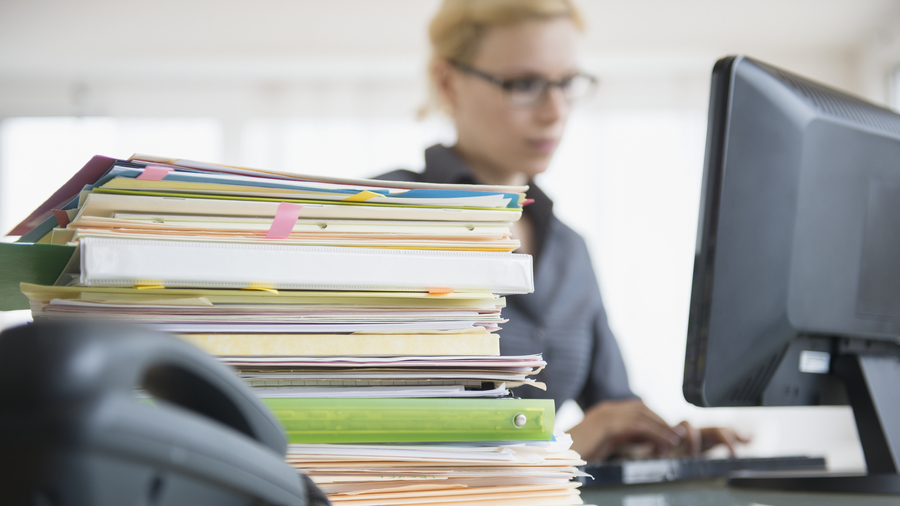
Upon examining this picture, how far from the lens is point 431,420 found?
33cm

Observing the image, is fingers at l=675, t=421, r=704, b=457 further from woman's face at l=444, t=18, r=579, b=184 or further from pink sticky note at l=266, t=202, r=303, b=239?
pink sticky note at l=266, t=202, r=303, b=239

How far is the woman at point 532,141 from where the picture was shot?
43.9 inches

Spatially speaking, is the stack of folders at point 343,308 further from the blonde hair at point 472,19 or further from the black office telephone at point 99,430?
the blonde hair at point 472,19

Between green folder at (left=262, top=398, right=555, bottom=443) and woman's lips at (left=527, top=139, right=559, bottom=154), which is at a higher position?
woman's lips at (left=527, top=139, right=559, bottom=154)

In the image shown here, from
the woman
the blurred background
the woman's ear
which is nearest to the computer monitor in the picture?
the woman

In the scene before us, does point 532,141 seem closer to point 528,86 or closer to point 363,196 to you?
point 528,86

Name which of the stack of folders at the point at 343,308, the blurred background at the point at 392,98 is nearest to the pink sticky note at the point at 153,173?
the stack of folders at the point at 343,308

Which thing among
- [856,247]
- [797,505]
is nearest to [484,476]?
[797,505]

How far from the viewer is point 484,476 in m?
0.33

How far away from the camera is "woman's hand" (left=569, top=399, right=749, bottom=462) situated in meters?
0.79

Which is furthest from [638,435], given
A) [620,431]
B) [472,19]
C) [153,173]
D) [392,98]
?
[392,98]

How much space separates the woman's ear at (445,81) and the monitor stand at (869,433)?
0.86 m

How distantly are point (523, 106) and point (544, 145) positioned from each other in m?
0.08

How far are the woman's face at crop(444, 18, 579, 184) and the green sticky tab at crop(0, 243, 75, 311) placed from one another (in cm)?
86
